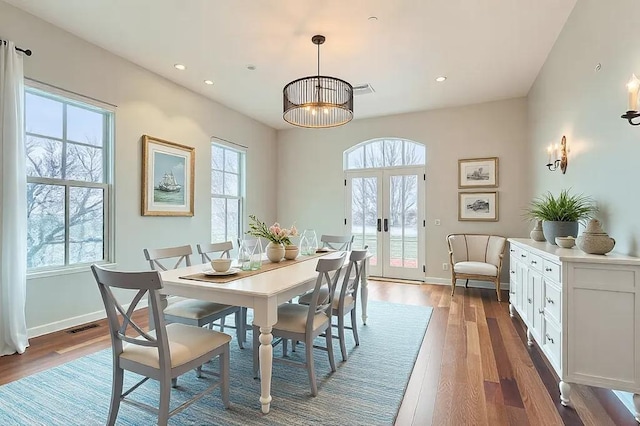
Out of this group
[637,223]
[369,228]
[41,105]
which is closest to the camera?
[637,223]

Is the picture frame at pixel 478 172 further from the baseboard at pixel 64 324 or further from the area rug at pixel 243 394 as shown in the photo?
the baseboard at pixel 64 324

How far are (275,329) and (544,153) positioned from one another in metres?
3.85

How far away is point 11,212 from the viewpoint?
2.81 meters

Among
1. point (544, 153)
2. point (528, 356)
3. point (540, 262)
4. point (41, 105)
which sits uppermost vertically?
point (41, 105)

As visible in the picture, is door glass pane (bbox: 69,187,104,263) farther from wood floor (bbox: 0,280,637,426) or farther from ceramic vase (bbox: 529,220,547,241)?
ceramic vase (bbox: 529,220,547,241)

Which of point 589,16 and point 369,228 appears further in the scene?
point 369,228

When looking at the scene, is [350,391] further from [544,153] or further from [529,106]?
[529,106]

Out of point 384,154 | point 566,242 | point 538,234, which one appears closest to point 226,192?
point 384,154

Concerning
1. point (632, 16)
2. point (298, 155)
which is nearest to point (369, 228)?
point (298, 155)

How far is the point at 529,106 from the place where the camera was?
488 centimetres

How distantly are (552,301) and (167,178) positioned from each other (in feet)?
14.2

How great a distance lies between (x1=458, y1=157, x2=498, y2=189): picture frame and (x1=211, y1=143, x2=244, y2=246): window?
3.77 metres

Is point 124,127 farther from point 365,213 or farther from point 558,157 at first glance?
point 558,157

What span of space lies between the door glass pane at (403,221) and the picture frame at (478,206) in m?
0.74
